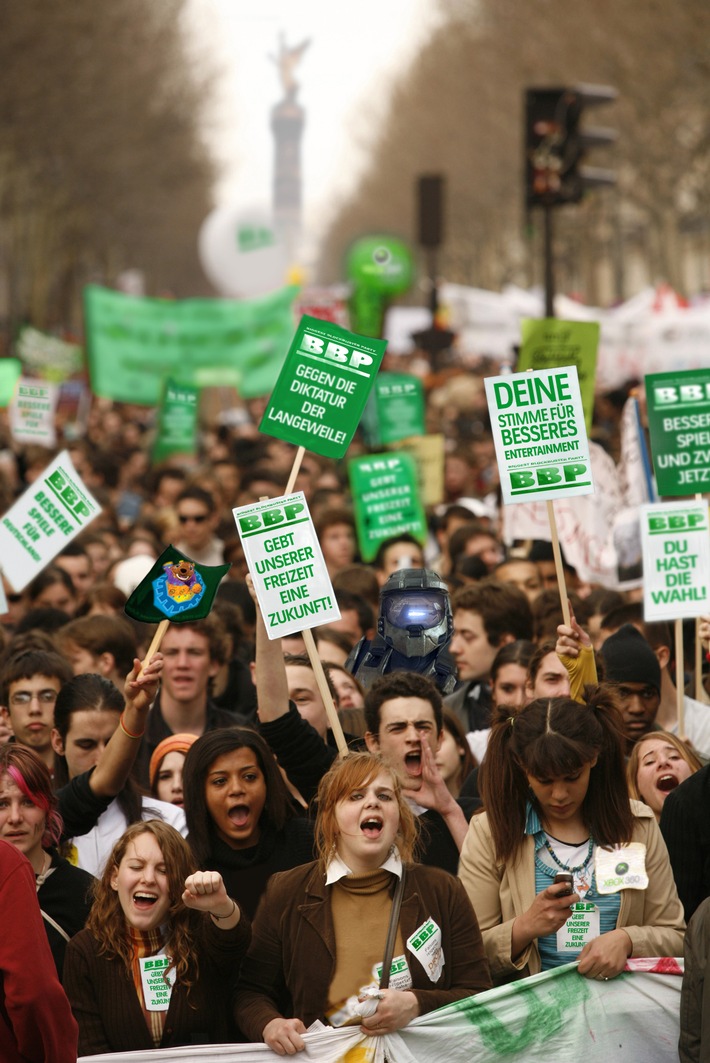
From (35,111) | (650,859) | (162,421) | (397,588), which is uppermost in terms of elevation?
(35,111)

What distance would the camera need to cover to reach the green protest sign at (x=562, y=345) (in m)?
10.4

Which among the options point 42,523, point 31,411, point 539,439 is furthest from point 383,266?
point 539,439

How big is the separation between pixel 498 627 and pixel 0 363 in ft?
37.0

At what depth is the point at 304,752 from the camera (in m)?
5.63

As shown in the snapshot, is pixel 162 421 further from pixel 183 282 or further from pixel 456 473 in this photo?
pixel 183 282

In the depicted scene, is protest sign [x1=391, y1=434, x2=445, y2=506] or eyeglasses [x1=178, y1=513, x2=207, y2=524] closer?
eyeglasses [x1=178, y1=513, x2=207, y2=524]

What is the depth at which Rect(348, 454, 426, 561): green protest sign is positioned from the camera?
1027 cm

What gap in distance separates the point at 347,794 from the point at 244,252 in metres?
30.8

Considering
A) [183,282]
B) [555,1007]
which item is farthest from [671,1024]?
[183,282]

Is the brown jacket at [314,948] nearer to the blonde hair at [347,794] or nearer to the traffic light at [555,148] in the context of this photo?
the blonde hair at [347,794]

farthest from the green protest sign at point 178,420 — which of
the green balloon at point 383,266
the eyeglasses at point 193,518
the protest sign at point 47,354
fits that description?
the protest sign at point 47,354

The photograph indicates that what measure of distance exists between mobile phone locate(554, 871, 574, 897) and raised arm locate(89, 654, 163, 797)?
1.27 m

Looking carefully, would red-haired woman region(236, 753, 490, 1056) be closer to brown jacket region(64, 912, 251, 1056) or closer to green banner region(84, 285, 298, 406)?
brown jacket region(64, 912, 251, 1056)

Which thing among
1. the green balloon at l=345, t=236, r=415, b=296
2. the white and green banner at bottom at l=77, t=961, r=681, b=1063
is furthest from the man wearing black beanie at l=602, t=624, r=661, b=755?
the green balloon at l=345, t=236, r=415, b=296
